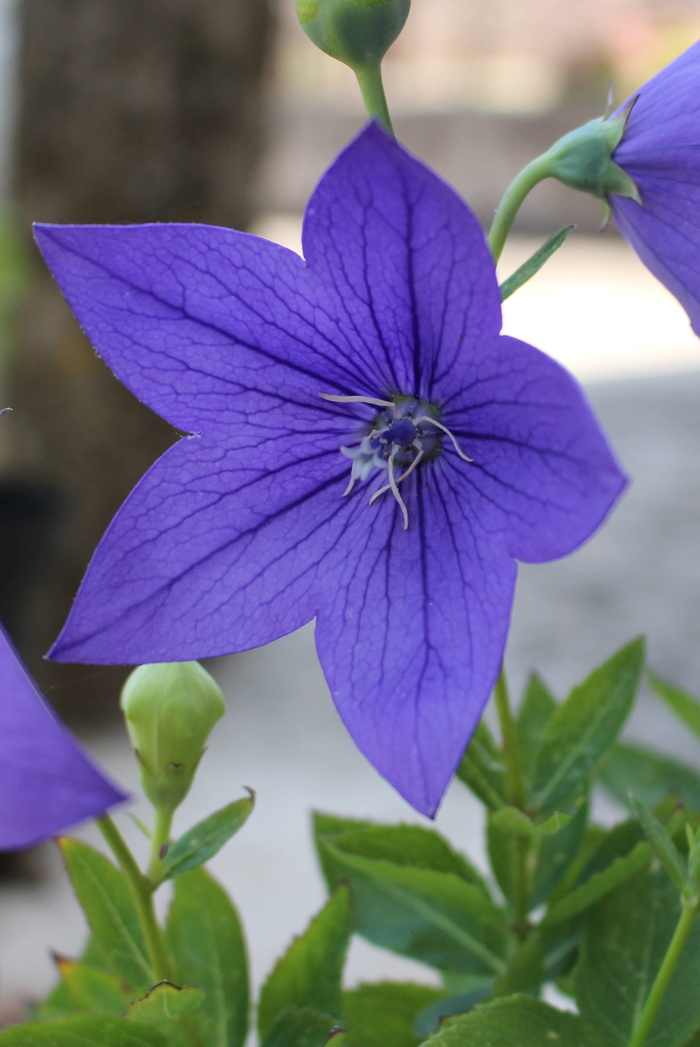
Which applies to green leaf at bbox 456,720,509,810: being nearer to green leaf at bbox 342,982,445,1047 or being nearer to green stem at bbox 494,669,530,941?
green stem at bbox 494,669,530,941

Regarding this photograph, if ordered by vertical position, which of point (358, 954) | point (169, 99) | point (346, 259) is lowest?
point (358, 954)

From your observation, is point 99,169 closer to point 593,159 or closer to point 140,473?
point 140,473

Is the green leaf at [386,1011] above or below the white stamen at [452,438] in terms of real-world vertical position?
below

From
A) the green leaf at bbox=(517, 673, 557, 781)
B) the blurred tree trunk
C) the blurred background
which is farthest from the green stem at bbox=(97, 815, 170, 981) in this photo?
the blurred tree trunk

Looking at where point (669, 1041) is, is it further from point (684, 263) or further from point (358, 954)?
point (358, 954)

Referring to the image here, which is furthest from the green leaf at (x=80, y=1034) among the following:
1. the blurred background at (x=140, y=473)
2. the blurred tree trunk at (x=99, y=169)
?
the blurred tree trunk at (x=99, y=169)

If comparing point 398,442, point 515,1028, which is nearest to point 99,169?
point 398,442

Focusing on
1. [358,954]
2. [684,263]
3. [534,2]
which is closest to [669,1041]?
[684,263]

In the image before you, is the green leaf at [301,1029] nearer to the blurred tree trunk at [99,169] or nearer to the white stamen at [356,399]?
the white stamen at [356,399]
